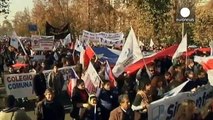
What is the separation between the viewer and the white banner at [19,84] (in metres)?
18.8

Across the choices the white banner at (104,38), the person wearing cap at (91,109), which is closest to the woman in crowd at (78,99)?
the person wearing cap at (91,109)

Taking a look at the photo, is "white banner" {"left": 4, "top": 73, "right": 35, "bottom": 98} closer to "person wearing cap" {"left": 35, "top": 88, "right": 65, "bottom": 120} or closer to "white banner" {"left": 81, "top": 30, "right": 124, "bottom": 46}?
"person wearing cap" {"left": 35, "top": 88, "right": 65, "bottom": 120}

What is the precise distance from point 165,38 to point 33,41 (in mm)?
14051

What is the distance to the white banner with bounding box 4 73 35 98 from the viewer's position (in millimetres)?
18750

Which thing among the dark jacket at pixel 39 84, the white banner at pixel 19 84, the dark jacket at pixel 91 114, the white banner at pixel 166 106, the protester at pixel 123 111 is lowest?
the white banner at pixel 19 84

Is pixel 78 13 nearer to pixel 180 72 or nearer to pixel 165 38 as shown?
pixel 165 38

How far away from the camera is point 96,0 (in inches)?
2264

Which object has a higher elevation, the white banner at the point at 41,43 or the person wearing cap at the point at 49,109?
the person wearing cap at the point at 49,109

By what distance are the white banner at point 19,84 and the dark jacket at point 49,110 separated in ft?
27.9

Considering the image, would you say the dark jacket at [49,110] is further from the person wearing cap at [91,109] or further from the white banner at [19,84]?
the white banner at [19,84]

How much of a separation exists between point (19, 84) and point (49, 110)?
9.01 m

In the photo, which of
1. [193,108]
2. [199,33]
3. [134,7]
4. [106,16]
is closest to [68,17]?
[106,16]

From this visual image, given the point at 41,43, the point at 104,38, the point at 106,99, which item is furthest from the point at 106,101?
the point at 104,38

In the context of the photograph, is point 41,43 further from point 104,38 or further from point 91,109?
point 91,109
